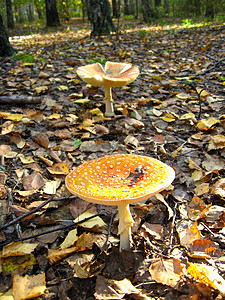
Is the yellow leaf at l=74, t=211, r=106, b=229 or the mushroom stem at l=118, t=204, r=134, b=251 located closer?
the mushroom stem at l=118, t=204, r=134, b=251

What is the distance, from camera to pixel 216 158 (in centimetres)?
297

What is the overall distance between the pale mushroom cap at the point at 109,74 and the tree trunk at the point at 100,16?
5191mm

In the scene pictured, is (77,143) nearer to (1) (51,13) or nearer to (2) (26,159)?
(2) (26,159)

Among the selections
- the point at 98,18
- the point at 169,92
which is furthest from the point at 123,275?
the point at 98,18

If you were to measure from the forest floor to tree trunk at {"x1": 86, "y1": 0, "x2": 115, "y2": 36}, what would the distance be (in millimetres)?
4044

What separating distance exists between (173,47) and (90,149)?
6301 millimetres

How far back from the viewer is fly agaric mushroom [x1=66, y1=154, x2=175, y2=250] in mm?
1542

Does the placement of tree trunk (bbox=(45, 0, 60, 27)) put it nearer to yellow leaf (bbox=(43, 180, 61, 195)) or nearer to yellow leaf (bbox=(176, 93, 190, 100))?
yellow leaf (bbox=(176, 93, 190, 100))

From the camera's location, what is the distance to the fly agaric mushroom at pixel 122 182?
1542 mm

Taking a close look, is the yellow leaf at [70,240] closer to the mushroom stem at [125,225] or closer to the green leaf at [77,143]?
the mushroom stem at [125,225]

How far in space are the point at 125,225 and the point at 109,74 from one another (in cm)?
274

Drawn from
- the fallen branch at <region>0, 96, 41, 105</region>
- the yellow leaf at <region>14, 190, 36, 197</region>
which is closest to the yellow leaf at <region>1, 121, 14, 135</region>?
the fallen branch at <region>0, 96, 41, 105</region>

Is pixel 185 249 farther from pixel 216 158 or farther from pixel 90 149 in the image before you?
pixel 90 149

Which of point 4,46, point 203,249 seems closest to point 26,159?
point 203,249
